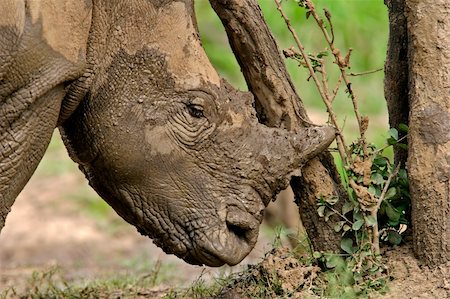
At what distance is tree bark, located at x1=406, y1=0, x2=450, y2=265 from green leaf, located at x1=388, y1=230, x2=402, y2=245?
219 millimetres

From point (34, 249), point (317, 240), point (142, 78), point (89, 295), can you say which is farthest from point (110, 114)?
point (34, 249)

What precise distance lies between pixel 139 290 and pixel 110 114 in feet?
5.58

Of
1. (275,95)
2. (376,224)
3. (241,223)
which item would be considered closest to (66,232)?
(275,95)

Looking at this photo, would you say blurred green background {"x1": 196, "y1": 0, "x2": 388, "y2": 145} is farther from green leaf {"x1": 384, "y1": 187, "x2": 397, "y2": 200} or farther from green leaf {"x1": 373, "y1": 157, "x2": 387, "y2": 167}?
green leaf {"x1": 384, "y1": 187, "x2": 397, "y2": 200}

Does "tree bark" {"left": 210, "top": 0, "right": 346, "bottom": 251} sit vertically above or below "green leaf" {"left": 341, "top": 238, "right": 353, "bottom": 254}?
above

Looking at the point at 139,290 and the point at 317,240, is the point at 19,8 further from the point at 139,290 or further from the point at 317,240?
the point at 139,290

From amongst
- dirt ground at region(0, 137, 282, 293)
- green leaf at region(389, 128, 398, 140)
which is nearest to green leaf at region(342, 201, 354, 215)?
green leaf at region(389, 128, 398, 140)

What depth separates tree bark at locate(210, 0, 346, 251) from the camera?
514 centimetres

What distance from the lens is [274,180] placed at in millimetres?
4957

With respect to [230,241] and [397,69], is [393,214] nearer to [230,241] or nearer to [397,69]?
[397,69]

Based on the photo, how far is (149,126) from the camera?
15.5 ft

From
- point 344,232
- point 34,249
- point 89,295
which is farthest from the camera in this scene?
point 34,249

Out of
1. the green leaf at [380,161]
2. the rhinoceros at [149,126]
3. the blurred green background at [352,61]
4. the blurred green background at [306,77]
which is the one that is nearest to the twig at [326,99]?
the rhinoceros at [149,126]

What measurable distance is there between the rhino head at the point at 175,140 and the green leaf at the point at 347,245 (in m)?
0.39
